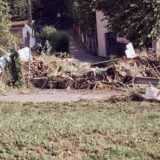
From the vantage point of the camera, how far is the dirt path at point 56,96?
13.1 metres

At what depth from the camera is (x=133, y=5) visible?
18.0 meters

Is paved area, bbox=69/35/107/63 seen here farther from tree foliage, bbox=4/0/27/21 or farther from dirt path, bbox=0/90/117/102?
dirt path, bbox=0/90/117/102

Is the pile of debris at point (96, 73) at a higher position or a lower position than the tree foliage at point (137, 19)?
lower

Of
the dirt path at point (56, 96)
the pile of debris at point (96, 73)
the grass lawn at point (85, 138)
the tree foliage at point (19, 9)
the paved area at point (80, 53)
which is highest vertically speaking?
the tree foliage at point (19, 9)

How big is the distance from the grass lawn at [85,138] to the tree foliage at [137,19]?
9053mm

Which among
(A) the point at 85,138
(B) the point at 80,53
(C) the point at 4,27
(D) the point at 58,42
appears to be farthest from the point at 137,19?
(B) the point at 80,53

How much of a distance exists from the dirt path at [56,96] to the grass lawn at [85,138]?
352 centimetres

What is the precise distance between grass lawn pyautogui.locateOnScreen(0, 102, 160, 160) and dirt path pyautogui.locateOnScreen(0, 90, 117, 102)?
3520 millimetres

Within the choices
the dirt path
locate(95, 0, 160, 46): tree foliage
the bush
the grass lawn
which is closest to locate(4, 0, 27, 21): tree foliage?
the bush

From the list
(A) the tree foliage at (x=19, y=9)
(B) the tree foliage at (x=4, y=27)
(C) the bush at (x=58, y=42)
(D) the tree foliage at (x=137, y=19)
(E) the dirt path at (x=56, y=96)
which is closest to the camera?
(E) the dirt path at (x=56, y=96)

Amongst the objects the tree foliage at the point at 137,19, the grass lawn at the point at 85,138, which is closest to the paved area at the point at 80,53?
the tree foliage at the point at 137,19

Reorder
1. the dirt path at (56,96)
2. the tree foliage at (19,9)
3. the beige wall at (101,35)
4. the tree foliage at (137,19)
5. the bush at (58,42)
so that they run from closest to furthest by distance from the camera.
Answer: the dirt path at (56,96), the tree foliage at (137,19), the bush at (58,42), the beige wall at (101,35), the tree foliage at (19,9)

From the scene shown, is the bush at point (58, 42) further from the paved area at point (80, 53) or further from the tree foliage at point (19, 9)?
the tree foliage at point (19, 9)

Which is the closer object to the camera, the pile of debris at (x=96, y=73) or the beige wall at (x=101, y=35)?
the pile of debris at (x=96, y=73)
